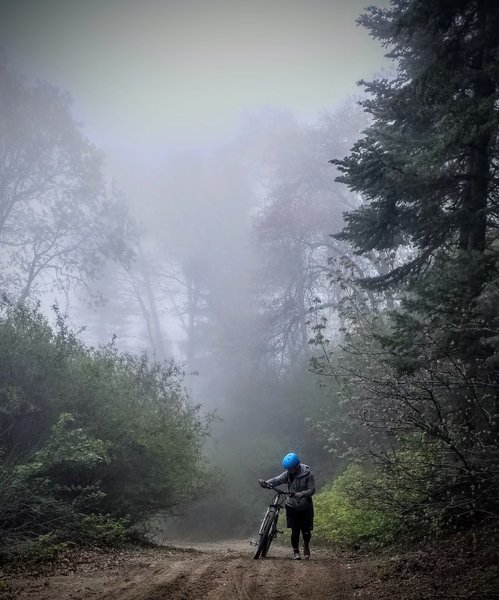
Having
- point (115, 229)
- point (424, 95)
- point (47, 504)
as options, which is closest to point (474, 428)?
point (424, 95)

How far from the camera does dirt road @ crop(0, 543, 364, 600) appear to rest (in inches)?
174

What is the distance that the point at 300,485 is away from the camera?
290 inches

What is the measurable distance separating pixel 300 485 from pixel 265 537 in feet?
3.49

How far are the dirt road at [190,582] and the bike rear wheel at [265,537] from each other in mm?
847

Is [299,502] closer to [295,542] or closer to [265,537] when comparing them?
Result: [295,542]

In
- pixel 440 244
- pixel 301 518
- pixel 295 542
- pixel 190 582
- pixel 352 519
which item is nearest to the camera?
pixel 190 582

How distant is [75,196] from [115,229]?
2666 millimetres

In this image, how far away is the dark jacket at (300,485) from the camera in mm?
7254

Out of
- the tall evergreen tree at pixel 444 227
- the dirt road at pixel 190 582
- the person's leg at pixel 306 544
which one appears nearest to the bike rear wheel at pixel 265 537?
the person's leg at pixel 306 544

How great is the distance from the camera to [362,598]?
4.28m

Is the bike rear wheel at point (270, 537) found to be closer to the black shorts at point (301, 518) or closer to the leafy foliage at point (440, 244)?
the black shorts at point (301, 518)

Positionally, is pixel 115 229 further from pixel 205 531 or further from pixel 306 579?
pixel 306 579

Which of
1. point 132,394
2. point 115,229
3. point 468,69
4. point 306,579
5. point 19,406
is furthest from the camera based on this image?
point 115,229

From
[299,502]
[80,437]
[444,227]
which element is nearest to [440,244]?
[444,227]
